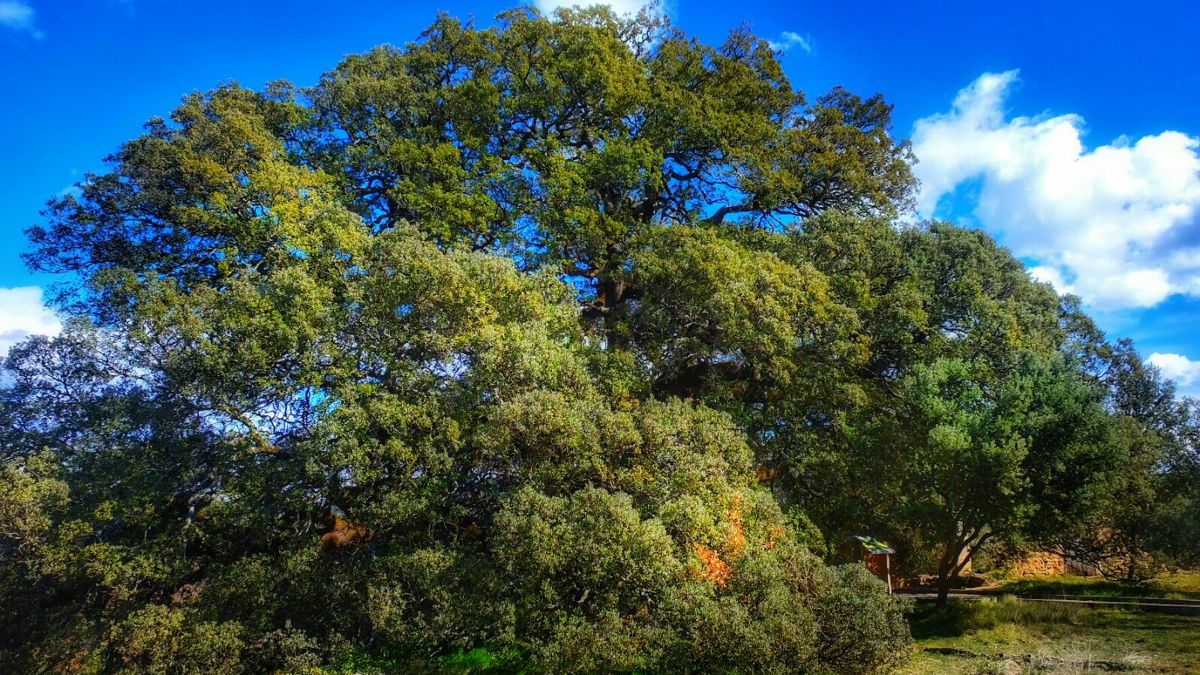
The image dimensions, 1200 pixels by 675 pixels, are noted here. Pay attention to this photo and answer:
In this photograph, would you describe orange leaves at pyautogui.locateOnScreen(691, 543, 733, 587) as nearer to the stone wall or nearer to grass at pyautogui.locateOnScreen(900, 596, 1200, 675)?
grass at pyautogui.locateOnScreen(900, 596, 1200, 675)

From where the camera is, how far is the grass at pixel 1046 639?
37.2 feet

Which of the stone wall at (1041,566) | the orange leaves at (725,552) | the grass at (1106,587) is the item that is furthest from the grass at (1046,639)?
the stone wall at (1041,566)

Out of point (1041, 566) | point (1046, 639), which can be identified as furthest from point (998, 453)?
point (1041, 566)

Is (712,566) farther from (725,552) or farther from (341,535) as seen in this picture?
(341,535)

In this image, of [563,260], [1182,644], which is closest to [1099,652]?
[1182,644]

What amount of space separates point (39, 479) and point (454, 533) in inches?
278

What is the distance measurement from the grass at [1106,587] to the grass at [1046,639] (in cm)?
387

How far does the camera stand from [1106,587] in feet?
67.5

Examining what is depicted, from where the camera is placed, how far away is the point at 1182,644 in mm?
12438

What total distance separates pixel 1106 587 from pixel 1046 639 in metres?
9.67

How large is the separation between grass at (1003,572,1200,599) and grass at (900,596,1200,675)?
387 cm

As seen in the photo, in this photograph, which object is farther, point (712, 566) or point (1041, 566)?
point (1041, 566)

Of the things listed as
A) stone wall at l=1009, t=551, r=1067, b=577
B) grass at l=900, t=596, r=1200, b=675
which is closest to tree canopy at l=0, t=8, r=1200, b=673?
grass at l=900, t=596, r=1200, b=675

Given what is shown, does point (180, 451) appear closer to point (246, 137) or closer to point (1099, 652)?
point (246, 137)
